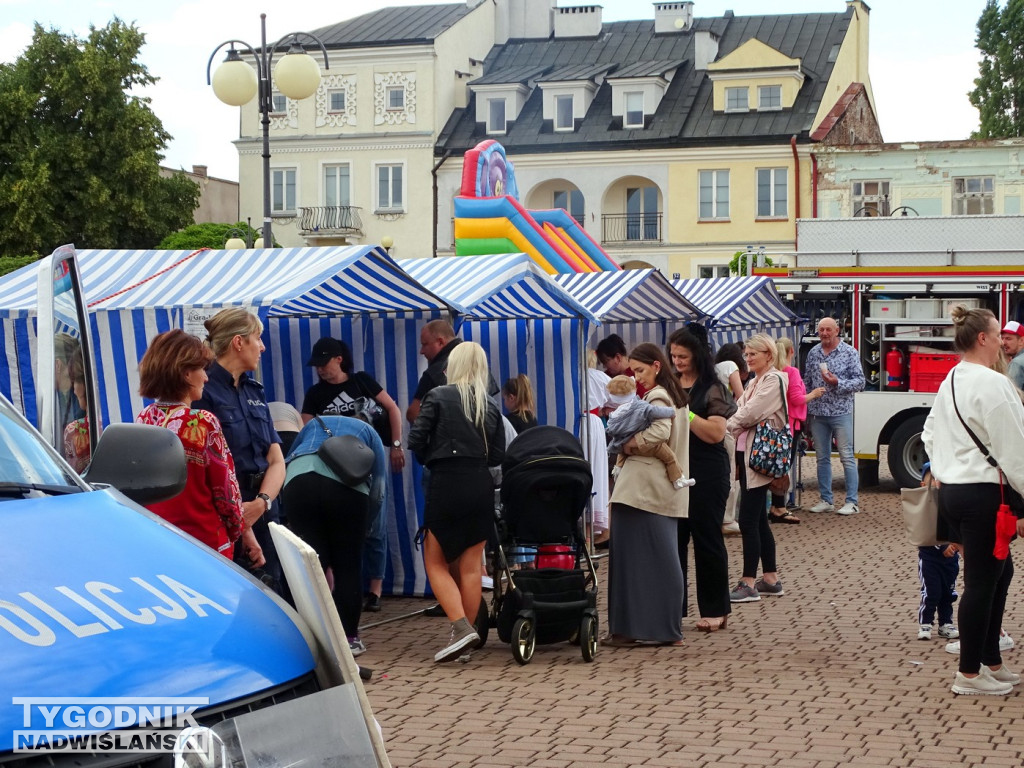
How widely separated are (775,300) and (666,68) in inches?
1448

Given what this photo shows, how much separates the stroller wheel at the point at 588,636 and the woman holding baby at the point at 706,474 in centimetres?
106

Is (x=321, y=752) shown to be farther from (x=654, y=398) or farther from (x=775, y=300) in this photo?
(x=775, y=300)

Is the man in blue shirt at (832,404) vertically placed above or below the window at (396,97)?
below

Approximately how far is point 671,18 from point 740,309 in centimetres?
4203

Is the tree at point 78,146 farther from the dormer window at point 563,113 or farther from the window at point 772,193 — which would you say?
the window at point 772,193

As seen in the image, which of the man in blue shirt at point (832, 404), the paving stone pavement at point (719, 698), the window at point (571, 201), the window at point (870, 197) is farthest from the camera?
the window at point (571, 201)

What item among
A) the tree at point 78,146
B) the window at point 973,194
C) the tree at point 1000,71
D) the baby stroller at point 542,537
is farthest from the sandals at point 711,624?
the tree at point 1000,71

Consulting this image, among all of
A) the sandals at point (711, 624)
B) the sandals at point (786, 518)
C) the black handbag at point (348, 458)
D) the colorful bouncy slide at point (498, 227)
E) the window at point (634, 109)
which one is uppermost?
the window at point (634, 109)

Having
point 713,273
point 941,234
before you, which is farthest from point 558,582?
point 713,273

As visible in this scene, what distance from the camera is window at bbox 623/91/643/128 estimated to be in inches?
2041

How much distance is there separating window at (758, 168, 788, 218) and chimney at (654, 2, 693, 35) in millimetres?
9849

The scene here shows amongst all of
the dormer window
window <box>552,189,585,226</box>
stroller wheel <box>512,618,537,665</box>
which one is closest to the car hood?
stroller wheel <box>512,618,537,665</box>

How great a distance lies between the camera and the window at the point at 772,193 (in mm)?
48469

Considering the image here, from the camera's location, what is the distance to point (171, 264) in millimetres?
10227
